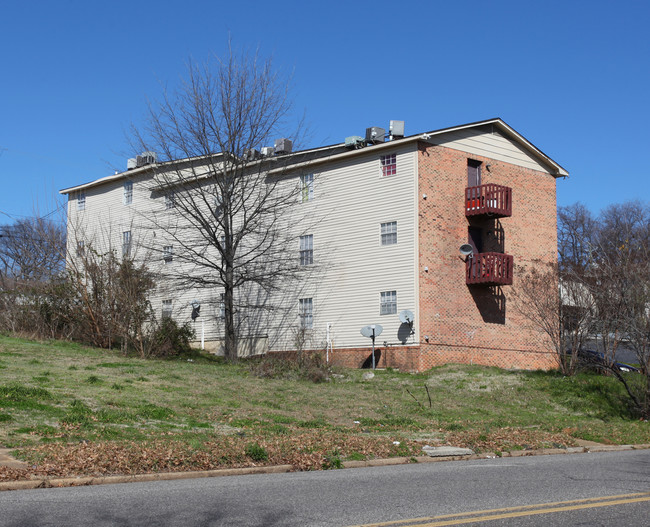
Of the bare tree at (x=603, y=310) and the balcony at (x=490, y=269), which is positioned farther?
the balcony at (x=490, y=269)

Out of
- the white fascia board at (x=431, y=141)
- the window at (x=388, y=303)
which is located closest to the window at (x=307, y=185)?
the white fascia board at (x=431, y=141)

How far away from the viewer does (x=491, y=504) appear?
27.2 ft

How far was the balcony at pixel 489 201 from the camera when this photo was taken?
107 ft

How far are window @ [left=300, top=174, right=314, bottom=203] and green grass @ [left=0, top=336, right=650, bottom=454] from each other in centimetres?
980

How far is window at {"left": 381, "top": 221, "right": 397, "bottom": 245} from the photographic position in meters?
32.1

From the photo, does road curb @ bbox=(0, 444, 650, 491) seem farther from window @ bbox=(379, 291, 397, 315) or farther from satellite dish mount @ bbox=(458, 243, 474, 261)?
satellite dish mount @ bbox=(458, 243, 474, 261)

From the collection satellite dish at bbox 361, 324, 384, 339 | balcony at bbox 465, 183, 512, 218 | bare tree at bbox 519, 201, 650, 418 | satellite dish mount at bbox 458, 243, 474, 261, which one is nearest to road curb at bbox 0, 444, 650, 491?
bare tree at bbox 519, 201, 650, 418

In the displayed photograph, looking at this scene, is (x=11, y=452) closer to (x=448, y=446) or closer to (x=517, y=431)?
(x=448, y=446)

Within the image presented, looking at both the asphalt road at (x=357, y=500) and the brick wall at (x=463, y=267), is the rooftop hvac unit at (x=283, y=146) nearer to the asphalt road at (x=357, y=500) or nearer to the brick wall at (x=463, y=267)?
the brick wall at (x=463, y=267)

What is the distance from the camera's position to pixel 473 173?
112ft

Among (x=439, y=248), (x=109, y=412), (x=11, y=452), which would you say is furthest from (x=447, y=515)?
(x=439, y=248)

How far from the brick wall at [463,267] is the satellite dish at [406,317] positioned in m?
0.39

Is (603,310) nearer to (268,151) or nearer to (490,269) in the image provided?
(490,269)

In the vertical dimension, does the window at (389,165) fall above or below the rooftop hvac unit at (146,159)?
below
